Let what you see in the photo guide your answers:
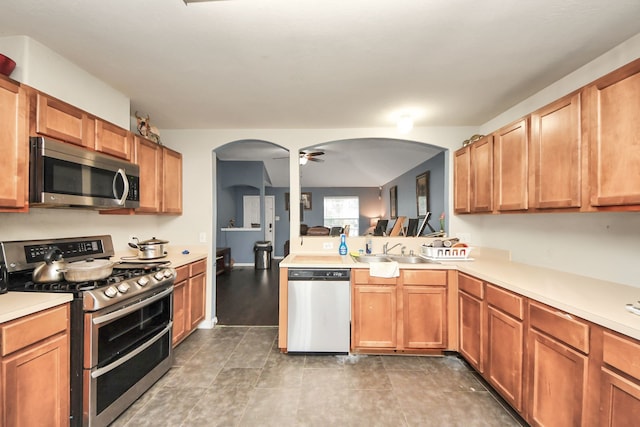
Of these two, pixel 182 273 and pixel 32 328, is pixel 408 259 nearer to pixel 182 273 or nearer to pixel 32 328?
pixel 182 273

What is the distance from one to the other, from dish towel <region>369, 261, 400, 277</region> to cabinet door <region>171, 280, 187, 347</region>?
181cm

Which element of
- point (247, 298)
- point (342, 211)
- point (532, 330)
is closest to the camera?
point (532, 330)

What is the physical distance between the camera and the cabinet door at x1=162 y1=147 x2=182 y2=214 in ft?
9.36

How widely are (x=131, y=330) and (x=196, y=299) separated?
1.08 metres

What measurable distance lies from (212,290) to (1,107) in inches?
91.4

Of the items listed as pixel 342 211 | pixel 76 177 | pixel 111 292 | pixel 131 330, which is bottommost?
pixel 131 330

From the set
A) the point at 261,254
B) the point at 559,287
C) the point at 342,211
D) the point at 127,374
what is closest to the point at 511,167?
the point at 559,287

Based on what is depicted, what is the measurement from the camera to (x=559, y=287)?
1625mm

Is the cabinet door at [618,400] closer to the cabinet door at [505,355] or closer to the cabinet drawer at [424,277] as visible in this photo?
the cabinet door at [505,355]

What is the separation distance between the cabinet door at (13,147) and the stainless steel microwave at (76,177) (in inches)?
2.1

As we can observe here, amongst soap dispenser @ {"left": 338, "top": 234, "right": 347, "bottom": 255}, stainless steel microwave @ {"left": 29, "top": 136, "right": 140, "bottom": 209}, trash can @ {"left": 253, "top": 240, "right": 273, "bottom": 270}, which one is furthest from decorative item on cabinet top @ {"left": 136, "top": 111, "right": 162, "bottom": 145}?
trash can @ {"left": 253, "top": 240, "right": 273, "bottom": 270}

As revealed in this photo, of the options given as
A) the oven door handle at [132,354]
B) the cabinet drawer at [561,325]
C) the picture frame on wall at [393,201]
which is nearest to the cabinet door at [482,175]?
the cabinet drawer at [561,325]

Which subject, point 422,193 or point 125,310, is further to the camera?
point 422,193

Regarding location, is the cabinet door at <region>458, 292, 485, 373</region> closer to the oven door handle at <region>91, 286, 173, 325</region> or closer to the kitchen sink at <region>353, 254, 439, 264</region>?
the kitchen sink at <region>353, 254, 439, 264</region>
